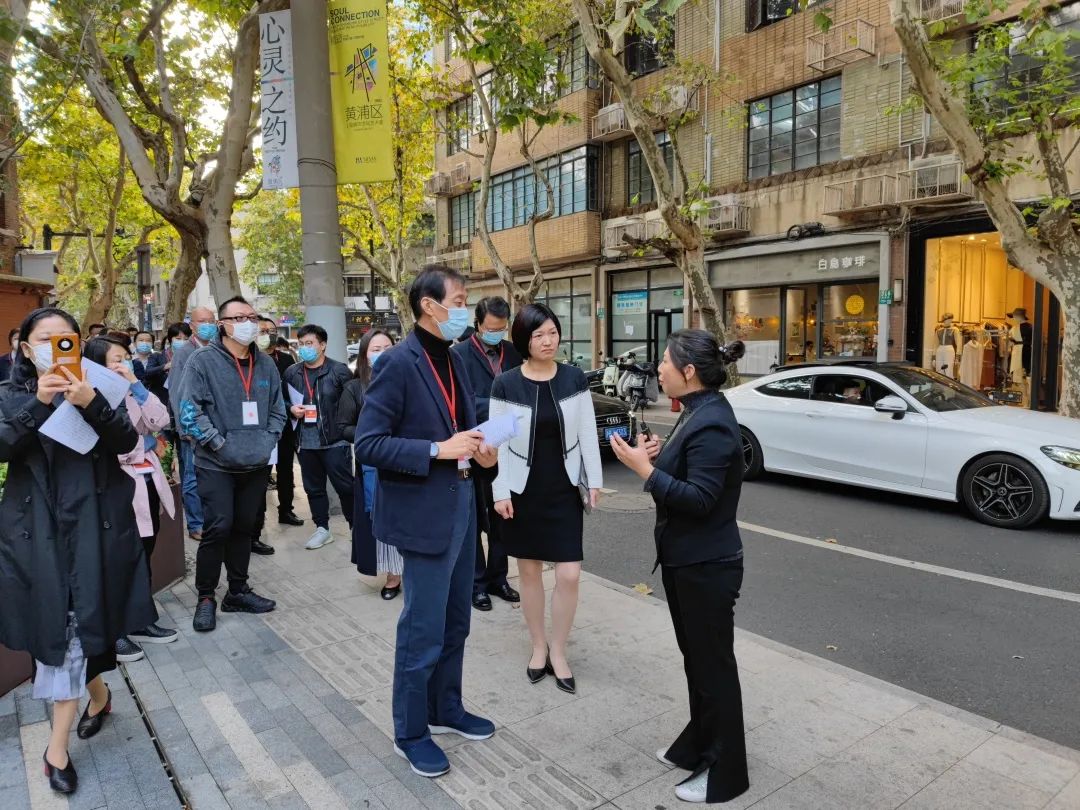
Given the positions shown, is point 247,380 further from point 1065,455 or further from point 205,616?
point 1065,455

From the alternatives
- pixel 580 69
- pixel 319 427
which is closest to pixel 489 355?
pixel 319 427

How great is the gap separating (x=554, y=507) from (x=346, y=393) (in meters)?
2.70

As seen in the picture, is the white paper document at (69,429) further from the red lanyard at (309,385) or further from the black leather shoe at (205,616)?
the red lanyard at (309,385)

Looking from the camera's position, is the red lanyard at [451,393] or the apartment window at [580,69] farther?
the apartment window at [580,69]

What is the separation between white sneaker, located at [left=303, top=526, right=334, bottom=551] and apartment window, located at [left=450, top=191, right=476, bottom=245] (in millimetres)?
22608

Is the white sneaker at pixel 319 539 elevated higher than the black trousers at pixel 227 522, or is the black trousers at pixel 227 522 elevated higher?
the black trousers at pixel 227 522

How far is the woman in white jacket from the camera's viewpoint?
146 inches

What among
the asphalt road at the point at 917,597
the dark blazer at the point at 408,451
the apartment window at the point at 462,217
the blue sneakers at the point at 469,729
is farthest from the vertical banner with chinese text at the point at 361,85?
the apartment window at the point at 462,217

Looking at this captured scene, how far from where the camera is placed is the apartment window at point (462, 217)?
2800 cm

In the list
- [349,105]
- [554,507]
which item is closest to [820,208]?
[349,105]

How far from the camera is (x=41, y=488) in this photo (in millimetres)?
2936

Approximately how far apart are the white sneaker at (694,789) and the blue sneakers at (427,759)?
0.93m

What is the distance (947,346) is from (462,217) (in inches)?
739

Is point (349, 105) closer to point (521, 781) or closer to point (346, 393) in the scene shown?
point (346, 393)
